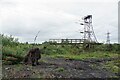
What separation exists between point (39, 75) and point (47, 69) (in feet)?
4.45

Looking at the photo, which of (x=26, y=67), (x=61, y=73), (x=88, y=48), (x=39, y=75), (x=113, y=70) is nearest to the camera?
(x=39, y=75)

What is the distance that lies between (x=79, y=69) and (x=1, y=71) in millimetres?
3319

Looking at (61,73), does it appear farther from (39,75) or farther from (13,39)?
(13,39)

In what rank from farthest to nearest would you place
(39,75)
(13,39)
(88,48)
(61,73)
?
(88,48) < (13,39) < (61,73) < (39,75)

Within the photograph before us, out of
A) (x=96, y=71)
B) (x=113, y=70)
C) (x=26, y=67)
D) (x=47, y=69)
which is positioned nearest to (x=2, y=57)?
A: (x=26, y=67)

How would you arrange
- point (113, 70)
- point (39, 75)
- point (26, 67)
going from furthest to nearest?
point (113, 70), point (26, 67), point (39, 75)

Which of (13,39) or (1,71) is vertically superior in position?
(13,39)

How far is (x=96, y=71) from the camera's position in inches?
461

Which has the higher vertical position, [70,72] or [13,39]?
[13,39]

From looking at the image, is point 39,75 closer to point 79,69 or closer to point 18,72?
point 18,72

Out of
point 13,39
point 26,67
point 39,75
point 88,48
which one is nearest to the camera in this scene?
point 39,75

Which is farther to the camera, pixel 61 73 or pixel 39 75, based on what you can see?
pixel 61 73

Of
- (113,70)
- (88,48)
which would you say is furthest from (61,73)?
(88,48)

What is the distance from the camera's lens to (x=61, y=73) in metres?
10.5
